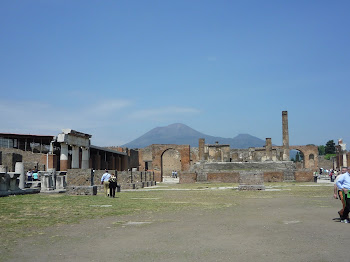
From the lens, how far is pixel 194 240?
20.0 ft

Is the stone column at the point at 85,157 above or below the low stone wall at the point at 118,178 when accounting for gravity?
above

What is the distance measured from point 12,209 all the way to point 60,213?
5.25 feet

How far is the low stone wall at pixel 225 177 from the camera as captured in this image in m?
32.7

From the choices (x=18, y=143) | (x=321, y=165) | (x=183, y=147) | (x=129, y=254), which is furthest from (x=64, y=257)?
(x=321, y=165)

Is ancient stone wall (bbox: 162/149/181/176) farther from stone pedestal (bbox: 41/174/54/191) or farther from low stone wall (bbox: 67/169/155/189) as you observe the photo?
stone pedestal (bbox: 41/174/54/191)

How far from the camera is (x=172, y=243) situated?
5895 mm

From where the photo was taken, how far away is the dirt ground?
16.5ft

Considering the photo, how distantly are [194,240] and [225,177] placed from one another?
2710 centimetres

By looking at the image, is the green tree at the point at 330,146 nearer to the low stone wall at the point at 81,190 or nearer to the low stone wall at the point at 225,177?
the low stone wall at the point at 225,177

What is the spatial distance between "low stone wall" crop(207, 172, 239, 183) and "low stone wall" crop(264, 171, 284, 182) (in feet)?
7.60

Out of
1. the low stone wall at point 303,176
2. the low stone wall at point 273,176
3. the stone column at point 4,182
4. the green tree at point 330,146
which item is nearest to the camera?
the stone column at point 4,182

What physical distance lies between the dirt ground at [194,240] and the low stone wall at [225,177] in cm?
2376

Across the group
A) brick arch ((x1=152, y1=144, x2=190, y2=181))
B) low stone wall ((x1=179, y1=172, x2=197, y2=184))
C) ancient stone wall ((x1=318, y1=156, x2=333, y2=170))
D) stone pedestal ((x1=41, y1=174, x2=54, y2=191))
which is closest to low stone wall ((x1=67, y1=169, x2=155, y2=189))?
stone pedestal ((x1=41, y1=174, x2=54, y2=191))

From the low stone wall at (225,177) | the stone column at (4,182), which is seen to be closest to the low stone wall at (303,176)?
the low stone wall at (225,177)
